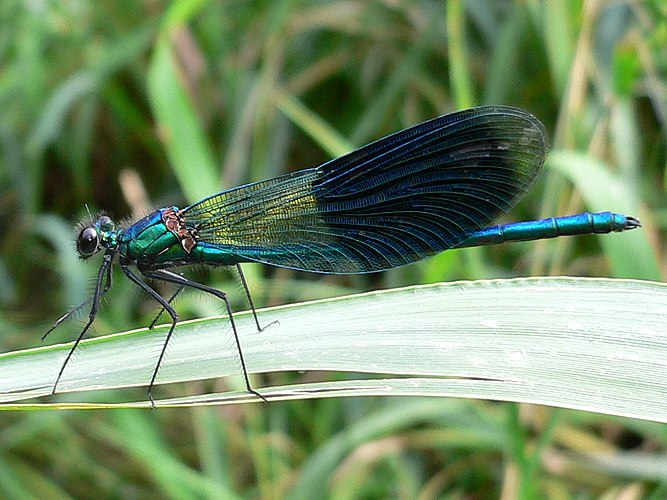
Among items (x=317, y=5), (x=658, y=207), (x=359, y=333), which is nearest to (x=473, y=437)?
(x=658, y=207)

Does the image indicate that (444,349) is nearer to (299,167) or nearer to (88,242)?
(88,242)

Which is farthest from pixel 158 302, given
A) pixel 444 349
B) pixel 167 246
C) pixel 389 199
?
pixel 444 349

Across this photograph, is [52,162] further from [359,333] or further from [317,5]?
[359,333]

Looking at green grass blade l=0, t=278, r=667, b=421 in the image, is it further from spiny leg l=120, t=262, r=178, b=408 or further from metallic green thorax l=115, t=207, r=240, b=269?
metallic green thorax l=115, t=207, r=240, b=269

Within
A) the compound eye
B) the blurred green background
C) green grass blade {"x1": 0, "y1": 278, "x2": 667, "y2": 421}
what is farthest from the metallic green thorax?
green grass blade {"x1": 0, "y1": 278, "x2": 667, "y2": 421}

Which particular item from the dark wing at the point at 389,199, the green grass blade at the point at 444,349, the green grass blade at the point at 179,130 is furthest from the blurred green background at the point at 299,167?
the green grass blade at the point at 444,349

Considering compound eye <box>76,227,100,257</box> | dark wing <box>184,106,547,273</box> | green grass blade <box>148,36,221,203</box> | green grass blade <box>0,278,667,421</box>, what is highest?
green grass blade <box>148,36,221,203</box>
